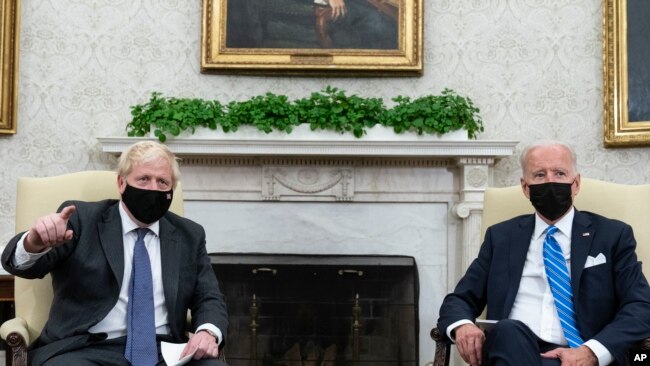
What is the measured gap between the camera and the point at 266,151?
16.0 ft

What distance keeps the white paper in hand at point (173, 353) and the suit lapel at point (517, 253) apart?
1.27 metres

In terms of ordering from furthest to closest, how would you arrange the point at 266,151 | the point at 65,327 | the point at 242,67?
1. the point at 242,67
2. the point at 266,151
3. the point at 65,327

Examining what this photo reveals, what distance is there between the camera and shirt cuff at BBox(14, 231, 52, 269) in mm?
2859

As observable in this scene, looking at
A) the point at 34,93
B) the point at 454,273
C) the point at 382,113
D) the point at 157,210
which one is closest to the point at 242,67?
the point at 382,113

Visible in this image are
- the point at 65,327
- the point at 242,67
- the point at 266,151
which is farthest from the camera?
the point at 242,67

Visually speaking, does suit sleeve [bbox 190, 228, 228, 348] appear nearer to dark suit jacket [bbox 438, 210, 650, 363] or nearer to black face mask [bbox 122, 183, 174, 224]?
black face mask [bbox 122, 183, 174, 224]

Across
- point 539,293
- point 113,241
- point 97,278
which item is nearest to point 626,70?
point 539,293

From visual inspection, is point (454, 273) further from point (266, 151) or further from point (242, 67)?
point (242, 67)

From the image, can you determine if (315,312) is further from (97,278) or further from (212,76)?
(97,278)

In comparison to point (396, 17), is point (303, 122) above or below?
below

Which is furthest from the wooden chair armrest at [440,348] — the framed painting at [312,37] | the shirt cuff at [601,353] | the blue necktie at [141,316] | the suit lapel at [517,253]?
the framed painting at [312,37]

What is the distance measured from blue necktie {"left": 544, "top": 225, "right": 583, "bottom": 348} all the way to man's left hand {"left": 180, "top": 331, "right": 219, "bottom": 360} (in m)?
1.33

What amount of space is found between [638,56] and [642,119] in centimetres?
40

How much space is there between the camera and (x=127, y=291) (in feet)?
10.0
